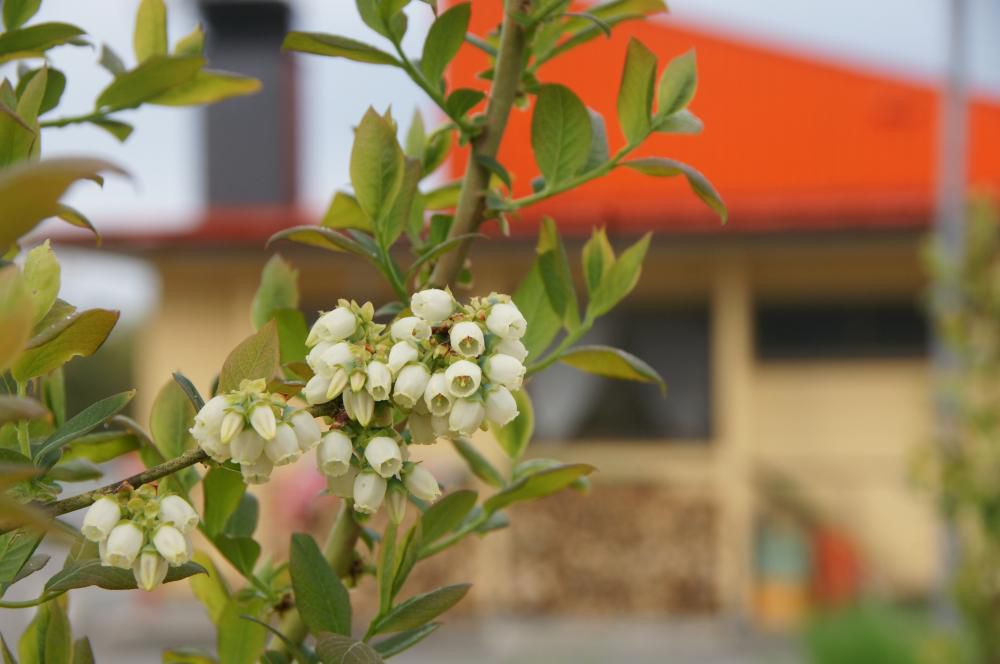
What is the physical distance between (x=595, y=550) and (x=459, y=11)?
641cm

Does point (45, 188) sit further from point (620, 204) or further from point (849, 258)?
point (849, 258)

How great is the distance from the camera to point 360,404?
18.8 inches

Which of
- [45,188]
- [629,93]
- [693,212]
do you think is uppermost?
[693,212]

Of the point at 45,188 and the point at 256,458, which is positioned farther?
the point at 256,458

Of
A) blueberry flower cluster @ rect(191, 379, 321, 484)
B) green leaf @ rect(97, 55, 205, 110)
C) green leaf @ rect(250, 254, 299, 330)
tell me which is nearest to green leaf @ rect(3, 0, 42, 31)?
green leaf @ rect(97, 55, 205, 110)

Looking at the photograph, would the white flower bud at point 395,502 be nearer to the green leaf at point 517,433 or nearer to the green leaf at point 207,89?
the green leaf at point 517,433

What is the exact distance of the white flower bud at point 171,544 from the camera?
0.46m

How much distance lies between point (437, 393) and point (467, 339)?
3 cm

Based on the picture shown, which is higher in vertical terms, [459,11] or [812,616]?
[459,11]

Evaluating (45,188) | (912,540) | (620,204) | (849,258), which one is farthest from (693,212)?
(45,188)

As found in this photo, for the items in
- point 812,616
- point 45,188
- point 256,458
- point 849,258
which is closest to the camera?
point 45,188

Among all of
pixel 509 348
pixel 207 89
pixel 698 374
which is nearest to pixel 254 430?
pixel 509 348

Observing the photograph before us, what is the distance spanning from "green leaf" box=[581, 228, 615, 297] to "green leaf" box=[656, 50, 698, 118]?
8 centimetres

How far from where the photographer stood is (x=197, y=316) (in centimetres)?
754
